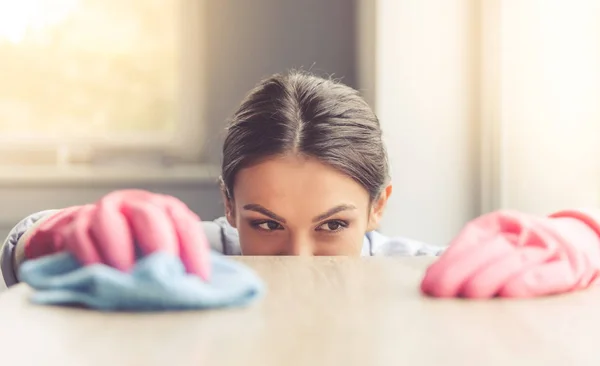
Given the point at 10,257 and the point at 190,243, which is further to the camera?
the point at 10,257

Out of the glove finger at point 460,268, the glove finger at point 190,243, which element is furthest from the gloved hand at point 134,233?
the glove finger at point 460,268

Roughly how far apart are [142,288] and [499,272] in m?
0.21

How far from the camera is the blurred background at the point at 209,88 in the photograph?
149 cm

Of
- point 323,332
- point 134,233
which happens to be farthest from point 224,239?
point 323,332

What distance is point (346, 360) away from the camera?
1.06 ft

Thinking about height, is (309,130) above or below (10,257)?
above

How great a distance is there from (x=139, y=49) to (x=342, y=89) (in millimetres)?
1000

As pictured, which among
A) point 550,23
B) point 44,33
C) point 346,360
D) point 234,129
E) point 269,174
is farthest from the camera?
point 44,33

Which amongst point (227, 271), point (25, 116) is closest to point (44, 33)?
point (25, 116)

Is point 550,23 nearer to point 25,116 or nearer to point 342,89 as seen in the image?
point 342,89

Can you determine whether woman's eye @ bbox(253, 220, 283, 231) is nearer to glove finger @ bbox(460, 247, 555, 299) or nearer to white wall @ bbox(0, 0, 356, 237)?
glove finger @ bbox(460, 247, 555, 299)

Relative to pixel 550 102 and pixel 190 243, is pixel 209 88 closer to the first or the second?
pixel 550 102

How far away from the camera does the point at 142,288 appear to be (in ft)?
1.35

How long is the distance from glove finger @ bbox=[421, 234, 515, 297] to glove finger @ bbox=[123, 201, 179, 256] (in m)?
0.16
